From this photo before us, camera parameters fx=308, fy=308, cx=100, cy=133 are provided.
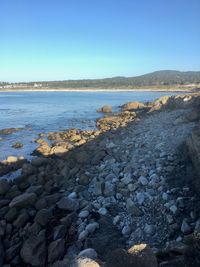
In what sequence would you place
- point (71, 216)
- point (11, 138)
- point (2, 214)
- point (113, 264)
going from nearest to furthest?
point (113, 264) → point (71, 216) → point (2, 214) → point (11, 138)

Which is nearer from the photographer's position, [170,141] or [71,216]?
[71,216]

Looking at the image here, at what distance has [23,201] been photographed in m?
10.9

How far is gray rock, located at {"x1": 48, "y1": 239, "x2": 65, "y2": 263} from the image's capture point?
27.2 feet

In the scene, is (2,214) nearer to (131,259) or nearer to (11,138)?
(131,259)

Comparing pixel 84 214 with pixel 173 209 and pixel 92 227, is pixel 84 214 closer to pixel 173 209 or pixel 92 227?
pixel 92 227

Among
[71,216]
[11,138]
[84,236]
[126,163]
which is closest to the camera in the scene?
[84,236]

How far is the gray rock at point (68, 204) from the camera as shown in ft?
35.2

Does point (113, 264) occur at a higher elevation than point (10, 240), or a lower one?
higher

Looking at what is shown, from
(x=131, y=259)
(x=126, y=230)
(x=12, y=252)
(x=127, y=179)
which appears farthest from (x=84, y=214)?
(x=131, y=259)

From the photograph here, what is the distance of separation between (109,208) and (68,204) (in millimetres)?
1528

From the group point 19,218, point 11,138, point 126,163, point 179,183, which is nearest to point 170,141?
point 126,163

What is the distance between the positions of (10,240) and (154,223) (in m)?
4.40

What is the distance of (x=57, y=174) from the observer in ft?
46.1

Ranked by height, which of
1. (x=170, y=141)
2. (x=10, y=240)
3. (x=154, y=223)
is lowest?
(x=10, y=240)
